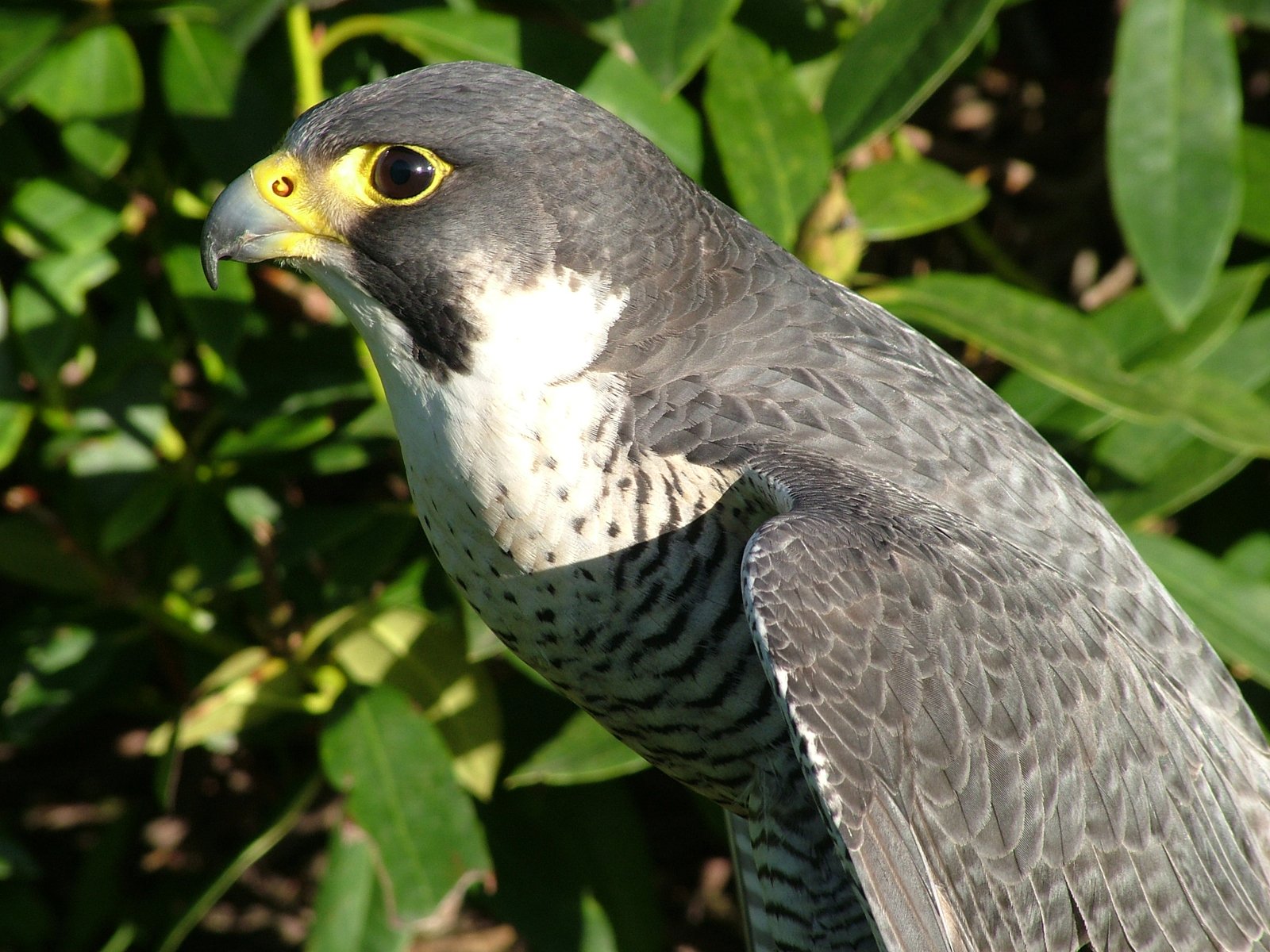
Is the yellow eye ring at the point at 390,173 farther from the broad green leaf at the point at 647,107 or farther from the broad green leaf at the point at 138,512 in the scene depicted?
the broad green leaf at the point at 138,512

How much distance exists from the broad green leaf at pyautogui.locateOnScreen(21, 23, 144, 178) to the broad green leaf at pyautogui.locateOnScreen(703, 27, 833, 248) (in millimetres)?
1269

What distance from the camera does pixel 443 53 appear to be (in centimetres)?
302

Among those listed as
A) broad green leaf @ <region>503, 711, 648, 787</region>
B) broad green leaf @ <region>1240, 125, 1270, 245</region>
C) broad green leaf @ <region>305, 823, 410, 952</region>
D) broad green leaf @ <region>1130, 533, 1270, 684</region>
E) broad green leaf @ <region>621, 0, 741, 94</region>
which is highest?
broad green leaf @ <region>1240, 125, 1270, 245</region>

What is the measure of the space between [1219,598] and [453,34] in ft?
7.06

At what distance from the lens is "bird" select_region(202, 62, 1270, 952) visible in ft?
6.84

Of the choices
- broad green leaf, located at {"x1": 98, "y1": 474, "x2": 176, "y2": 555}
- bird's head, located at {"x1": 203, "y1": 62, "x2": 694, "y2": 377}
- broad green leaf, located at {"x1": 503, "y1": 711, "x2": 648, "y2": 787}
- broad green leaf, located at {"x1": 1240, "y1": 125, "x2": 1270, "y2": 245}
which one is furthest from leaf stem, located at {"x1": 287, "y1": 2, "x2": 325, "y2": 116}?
broad green leaf, located at {"x1": 1240, "y1": 125, "x2": 1270, "y2": 245}

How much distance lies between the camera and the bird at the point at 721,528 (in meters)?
2.08

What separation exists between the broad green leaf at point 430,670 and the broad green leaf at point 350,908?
319 millimetres

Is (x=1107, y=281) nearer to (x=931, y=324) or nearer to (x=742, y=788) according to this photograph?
(x=931, y=324)

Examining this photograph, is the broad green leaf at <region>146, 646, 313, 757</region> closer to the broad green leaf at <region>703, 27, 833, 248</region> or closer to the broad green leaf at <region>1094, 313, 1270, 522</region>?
the broad green leaf at <region>703, 27, 833, 248</region>

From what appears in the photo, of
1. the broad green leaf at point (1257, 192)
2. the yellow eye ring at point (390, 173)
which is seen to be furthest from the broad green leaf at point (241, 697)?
the broad green leaf at point (1257, 192)

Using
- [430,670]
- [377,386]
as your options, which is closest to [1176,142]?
[377,386]

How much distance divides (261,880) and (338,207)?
10.3 ft

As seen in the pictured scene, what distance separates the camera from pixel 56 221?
3.11 metres
